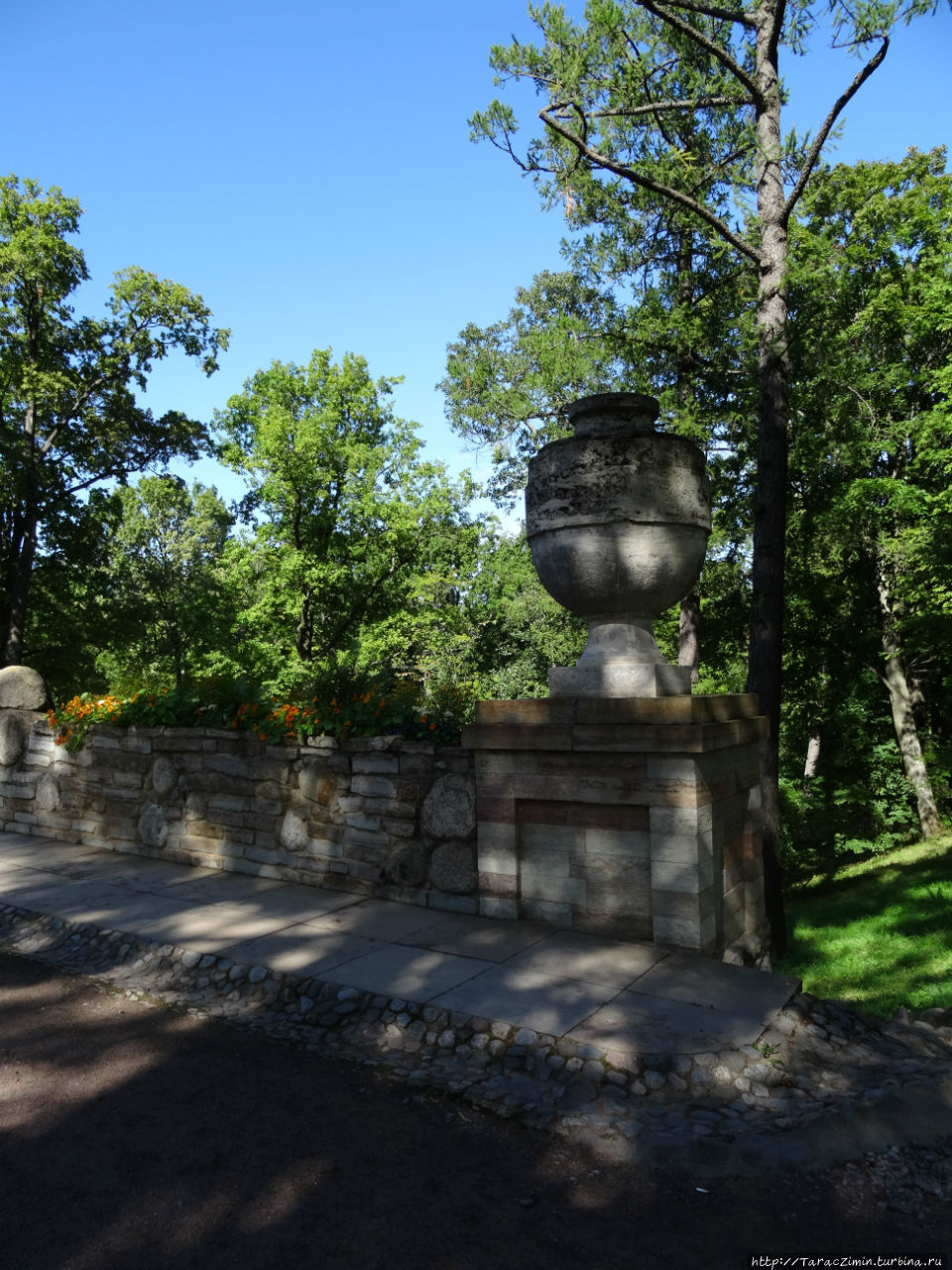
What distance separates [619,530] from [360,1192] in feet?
10.9

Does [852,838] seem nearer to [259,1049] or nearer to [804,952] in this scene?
[804,952]

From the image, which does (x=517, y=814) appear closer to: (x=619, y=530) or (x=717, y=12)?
(x=619, y=530)

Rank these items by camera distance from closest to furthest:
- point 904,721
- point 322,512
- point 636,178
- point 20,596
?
1. point 636,178
2. point 904,721
3. point 20,596
4. point 322,512

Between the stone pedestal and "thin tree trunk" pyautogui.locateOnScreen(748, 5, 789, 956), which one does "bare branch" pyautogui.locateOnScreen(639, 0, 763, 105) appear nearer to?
"thin tree trunk" pyautogui.locateOnScreen(748, 5, 789, 956)

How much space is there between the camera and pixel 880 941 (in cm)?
746

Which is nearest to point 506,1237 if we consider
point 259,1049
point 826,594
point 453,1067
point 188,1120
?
point 453,1067

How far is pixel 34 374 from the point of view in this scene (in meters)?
18.3

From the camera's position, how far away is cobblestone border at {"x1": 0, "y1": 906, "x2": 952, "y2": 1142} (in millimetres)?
2944

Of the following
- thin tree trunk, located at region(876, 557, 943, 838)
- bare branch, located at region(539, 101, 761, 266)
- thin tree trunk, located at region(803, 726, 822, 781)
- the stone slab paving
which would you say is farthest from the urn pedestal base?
thin tree trunk, located at region(803, 726, 822, 781)

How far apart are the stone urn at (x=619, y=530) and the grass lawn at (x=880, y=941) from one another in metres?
2.97

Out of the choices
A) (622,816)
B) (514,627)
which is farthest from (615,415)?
(514,627)

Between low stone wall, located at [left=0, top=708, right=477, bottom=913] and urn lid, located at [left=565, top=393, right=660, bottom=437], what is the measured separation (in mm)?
2152

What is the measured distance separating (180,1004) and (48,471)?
705 inches

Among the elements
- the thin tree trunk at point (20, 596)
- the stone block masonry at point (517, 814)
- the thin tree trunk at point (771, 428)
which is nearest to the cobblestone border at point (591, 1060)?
the stone block masonry at point (517, 814)
